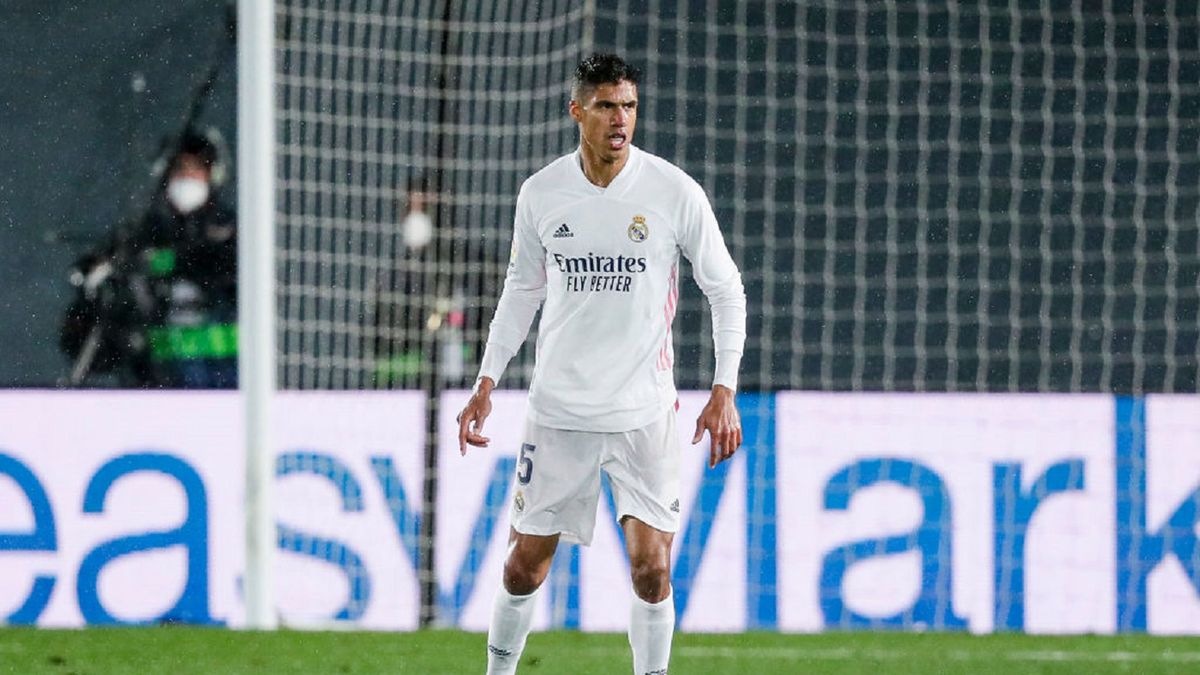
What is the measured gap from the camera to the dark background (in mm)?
12680

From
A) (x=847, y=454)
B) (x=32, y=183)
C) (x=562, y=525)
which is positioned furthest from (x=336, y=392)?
(x=32, y=183)

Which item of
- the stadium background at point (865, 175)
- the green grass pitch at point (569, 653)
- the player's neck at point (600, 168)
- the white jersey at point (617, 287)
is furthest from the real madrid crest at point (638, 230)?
the stadium background at point (865, 175)

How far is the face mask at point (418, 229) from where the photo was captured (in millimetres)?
7801

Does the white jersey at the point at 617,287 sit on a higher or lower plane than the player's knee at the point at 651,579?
higher

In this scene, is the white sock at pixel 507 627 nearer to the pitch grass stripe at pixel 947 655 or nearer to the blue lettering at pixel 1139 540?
the pitch grass stripe at pixel 947 655

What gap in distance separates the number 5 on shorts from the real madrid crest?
1.77ft

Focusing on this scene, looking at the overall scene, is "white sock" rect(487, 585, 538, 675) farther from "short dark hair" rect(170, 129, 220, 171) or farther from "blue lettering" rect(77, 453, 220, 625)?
"short dark hair" rect(170, 129, 220, 171)

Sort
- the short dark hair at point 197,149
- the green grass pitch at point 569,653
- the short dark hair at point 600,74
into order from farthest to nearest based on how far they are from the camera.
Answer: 1. the short dark hair at point 197,149
2. the green grass pitch at point 569,653
3. the short dark hair at point 600,74

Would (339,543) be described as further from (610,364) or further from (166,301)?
(166,301)

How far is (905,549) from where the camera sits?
6.80 m

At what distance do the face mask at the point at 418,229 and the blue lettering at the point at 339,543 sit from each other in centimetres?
125

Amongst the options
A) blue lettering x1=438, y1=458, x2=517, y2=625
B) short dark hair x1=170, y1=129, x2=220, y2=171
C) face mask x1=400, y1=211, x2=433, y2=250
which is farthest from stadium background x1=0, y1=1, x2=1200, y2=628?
blue lettering x1=438, y1=458, x2=517, y2=625

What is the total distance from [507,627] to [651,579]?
0.36 metres

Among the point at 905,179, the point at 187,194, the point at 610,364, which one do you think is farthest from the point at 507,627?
the point at 905,179
